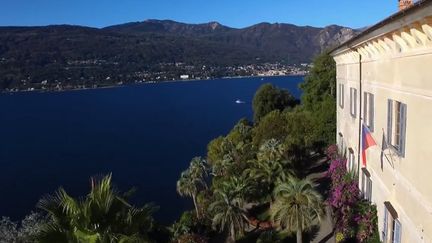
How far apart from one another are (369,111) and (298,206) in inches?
314

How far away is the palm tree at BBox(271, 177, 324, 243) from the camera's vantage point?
73.0 feet

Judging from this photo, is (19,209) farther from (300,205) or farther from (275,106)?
(300,205)

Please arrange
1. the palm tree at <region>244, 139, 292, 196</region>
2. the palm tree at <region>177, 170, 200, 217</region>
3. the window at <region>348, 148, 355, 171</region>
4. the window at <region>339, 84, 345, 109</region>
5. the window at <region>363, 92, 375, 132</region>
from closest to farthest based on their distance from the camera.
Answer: the window at <region>363, 92, 375, 132</region>, the window at <region>348, 148, 355, 171</region>, the window at <region>339, 84, 345, 109</region>, the palm tree at <region>244, 139, 292, 196</region>, the palm tree at <region>177, 170, 200, 217</region>

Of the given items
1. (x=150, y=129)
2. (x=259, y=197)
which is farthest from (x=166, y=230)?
(x=150, y=129)

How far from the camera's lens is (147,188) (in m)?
69.8

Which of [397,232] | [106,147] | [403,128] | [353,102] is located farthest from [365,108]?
[106,147]

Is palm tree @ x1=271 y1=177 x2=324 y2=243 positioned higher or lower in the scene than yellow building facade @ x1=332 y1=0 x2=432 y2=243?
lower

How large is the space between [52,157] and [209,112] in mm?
73461

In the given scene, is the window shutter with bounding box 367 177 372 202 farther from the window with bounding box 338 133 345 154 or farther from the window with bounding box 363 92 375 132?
the window with bounding box 338 133 345 154

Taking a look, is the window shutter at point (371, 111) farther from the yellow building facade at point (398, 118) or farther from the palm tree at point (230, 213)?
the palm tree at point (230, 213)

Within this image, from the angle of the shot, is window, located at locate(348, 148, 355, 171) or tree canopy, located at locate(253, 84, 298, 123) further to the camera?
tree canopy, located at locate(253, 84, 298, 123)

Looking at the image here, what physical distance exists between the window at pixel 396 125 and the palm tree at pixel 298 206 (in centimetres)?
1046

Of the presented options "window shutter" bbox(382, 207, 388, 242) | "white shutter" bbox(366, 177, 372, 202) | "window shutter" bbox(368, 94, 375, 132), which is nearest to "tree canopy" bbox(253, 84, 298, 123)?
"white shutter" bbox(366, 177, 372, 202)

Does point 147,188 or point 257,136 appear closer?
point 257,136
